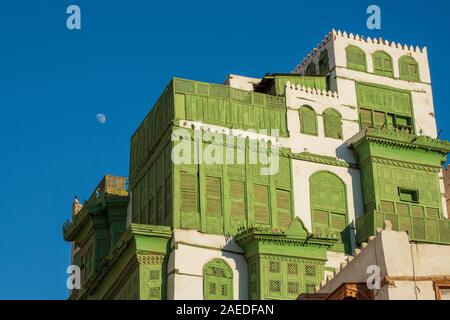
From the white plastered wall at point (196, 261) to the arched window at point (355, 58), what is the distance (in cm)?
1106

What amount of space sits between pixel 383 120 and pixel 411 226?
5649 millimetres

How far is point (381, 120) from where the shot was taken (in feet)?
149

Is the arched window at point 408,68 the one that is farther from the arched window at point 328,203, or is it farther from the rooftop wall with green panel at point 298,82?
the arched window at point 328,203

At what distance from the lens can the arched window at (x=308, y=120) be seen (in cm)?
4381

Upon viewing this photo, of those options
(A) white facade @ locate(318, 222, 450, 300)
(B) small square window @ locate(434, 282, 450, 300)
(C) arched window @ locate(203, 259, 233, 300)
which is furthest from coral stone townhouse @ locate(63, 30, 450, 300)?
(B) small square window @ locate(434, 282, 450, 300)

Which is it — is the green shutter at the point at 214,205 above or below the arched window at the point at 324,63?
below

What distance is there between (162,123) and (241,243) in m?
6.36

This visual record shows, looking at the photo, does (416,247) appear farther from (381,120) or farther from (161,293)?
(381,120)

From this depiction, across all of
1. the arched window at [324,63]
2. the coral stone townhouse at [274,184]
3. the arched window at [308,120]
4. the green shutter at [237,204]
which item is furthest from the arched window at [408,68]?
the green shutter at [237,204]

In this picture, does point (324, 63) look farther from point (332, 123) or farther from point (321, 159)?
point (321, 159)

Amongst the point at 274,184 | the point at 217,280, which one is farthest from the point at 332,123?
the point at 217,280

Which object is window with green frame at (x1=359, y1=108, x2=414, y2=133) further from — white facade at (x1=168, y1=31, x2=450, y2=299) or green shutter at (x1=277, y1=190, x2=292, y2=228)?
green shutter at (x1=277, y1=190, x2=292, y2=228)
